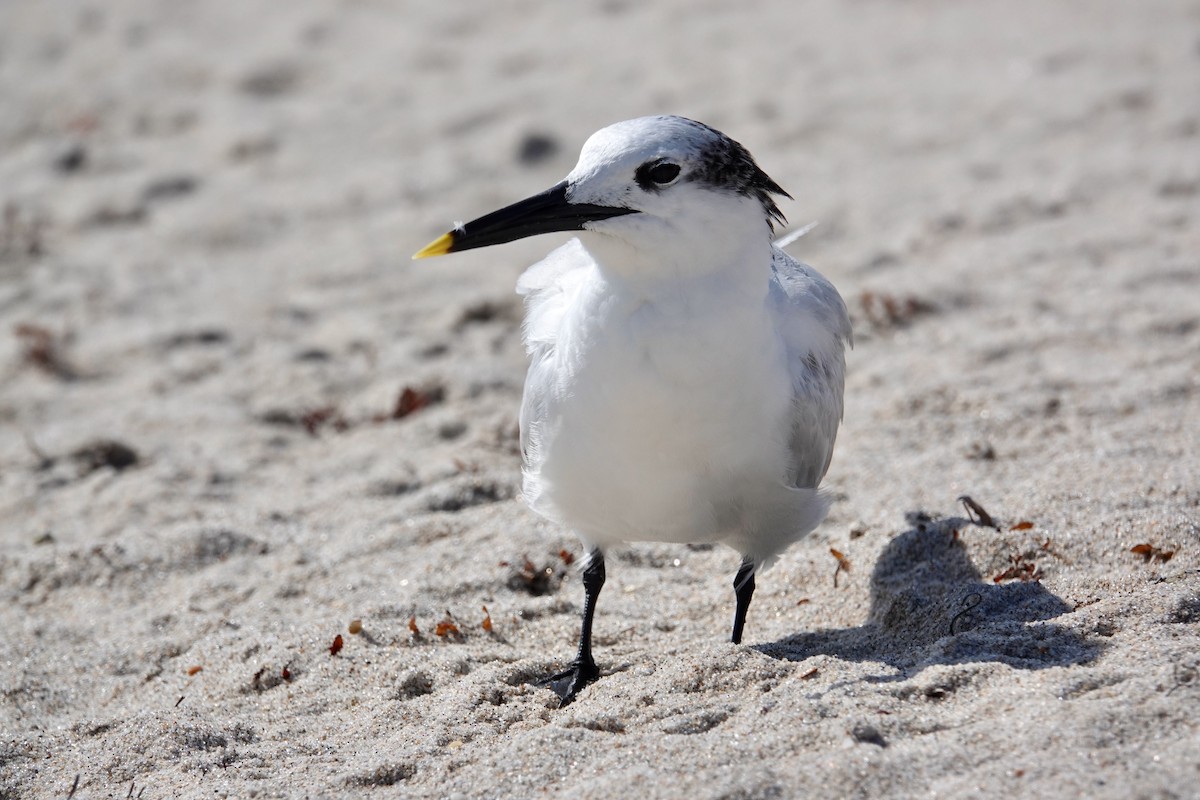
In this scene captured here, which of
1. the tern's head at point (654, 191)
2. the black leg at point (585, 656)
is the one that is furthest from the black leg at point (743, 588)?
the tern's head at point (654, 191)

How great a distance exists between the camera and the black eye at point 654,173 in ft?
10.5

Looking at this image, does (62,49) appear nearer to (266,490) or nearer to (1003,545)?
(266,490)

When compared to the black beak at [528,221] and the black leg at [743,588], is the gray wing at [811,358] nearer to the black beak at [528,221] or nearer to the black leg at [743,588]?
the black leg at [743,588]

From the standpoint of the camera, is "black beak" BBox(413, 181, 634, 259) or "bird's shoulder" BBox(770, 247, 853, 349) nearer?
"black beak" BBox(413, 181, 634, 259)

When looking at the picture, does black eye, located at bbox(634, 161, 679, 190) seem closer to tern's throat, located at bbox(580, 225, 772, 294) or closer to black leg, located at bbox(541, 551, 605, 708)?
tern's throat, located at bbox(580, 225, 772, 294)

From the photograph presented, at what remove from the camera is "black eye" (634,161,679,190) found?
3.21m

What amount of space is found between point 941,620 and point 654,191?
140cm

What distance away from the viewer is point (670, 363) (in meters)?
3.27

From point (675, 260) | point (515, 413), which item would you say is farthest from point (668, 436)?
point (515, 413)

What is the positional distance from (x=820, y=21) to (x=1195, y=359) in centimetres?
478

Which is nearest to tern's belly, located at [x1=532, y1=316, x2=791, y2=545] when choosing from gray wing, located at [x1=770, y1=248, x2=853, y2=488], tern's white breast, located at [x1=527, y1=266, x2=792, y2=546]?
tern's white breast, located at [x1=527, y1=266, x2=792, y2=546]

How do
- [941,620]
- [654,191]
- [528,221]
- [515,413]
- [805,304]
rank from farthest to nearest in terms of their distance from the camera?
[515,413] → [805,304] → [941,620] → [528,221] → [654,191]

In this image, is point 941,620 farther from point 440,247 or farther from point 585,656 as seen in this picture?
point 440,247

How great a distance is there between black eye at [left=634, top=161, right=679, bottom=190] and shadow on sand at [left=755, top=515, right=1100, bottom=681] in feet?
4.23
